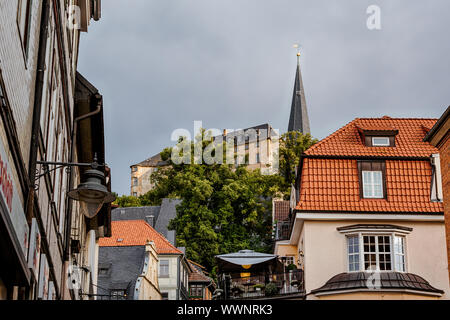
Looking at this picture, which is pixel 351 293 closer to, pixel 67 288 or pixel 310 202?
pixel 310 202

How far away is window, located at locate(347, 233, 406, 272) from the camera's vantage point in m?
27.8

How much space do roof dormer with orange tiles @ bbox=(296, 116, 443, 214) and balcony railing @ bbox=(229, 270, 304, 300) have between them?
9.70ft

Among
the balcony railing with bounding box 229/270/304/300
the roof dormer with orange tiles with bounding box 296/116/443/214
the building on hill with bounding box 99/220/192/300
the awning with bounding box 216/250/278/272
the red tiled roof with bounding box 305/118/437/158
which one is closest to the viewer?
the roof dormer with orange tiles with bounding box 296/116/443/214

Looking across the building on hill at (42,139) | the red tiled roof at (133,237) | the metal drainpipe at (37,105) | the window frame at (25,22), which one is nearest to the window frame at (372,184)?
the building on hill at (42,139)

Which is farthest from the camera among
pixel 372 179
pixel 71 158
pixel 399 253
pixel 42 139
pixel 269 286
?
pixel 269 286

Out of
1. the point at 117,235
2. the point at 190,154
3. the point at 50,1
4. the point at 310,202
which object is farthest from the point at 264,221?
the point at 50,1

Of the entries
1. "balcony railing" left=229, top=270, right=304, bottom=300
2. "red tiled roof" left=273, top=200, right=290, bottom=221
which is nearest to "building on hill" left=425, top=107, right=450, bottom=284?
"balcony railing" left=229, top=270, right=304, bottom=300

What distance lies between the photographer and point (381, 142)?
1214 inches

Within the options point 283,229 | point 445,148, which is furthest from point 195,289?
point 445,148

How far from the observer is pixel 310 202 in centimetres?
2906

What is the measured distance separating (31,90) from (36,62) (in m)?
0.57

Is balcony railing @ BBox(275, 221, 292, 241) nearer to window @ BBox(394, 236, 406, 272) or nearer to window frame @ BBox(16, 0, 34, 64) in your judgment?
window @ BBox(394, 236, 406, 272)

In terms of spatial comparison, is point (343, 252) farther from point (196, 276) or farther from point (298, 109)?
point (298, 109)

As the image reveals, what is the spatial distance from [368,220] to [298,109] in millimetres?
74889
